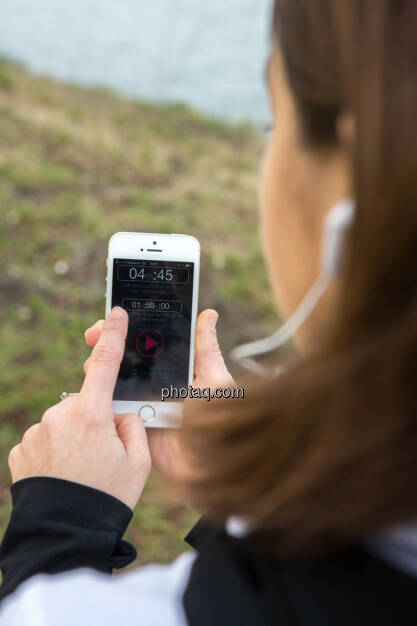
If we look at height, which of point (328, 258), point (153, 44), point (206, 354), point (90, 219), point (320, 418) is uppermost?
point (153, 44)

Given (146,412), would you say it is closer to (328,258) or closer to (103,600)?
(103,600)

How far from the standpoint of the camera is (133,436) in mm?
1033

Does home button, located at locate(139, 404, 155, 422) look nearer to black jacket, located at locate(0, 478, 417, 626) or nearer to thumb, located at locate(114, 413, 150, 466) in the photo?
thumb, located at locate(114, 413, 150, 466)

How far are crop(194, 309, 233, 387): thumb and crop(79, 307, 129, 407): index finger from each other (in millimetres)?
236

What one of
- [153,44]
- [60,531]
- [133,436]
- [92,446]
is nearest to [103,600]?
[60,531]

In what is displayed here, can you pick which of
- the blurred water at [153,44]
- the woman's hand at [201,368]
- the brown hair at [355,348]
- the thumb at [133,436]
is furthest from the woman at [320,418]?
the blurred water at [153,44]

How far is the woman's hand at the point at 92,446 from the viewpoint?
883 mm

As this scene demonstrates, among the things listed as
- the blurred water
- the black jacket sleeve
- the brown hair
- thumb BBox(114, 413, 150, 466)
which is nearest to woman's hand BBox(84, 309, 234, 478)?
thumb BBox(114, 413, 150, 466)

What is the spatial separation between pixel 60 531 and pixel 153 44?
6286 millimetres

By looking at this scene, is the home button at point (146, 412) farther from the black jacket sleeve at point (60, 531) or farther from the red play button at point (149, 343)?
the black jacket sleeve at point (60, 531)

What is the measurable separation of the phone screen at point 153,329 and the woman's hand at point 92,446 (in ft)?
0.82

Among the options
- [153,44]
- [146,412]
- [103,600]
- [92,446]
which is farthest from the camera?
Answer: [153,44]

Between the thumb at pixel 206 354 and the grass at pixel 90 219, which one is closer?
the thumb at pixel 206 354

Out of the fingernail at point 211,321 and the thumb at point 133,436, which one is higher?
the fingernail at point 211,321
